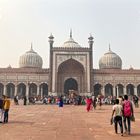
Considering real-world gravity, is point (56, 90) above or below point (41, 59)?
below

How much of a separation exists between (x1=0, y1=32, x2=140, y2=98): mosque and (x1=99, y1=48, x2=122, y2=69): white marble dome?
5754 millimetres

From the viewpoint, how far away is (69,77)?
1748 inches

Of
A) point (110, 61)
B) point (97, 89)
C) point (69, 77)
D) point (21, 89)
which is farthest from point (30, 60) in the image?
A: point (110, 61)

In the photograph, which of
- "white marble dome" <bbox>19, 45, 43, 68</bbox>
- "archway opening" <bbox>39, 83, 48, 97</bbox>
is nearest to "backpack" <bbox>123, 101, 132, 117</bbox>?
"archway opening" <bbox>39, 83, 48, 97</bbox>

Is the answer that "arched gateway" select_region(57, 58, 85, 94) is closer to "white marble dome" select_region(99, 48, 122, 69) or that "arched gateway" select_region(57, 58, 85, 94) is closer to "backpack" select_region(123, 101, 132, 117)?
"white marble dome" select_region(99, 48, 122, 69)

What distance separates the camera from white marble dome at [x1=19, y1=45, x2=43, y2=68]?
172 ft

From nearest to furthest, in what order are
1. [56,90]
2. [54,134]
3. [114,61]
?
[54,134], [56,90], [114,61]

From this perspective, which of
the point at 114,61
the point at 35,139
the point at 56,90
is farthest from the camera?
the point at 114,61

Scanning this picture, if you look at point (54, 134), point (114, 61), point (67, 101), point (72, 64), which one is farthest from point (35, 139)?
point (114, 61)

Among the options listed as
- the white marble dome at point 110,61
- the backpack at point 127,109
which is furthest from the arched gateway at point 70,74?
the backpack at point 127,109

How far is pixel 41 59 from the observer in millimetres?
55219

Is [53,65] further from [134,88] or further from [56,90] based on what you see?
[134,88]

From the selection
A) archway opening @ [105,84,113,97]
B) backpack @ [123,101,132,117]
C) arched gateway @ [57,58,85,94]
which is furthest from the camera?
archway opening @ [105,84,113,97]

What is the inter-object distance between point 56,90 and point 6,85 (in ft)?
31.4
